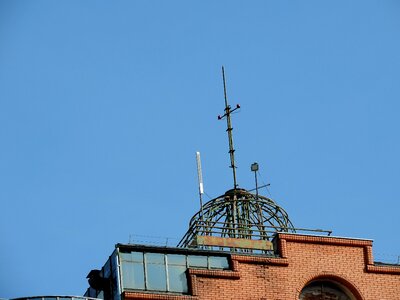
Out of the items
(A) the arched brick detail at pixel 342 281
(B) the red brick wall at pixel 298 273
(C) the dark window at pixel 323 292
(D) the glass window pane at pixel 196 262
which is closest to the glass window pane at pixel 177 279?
(B) the red brick wall at pixel 298 273

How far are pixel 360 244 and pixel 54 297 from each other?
14.7m

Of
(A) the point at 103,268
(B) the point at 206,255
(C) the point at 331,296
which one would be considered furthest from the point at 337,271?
(A) the point at 103,268

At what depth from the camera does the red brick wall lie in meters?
70.9

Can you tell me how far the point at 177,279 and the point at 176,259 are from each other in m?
1.00

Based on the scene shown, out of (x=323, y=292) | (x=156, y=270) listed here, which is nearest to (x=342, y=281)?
(x=323, y=292)

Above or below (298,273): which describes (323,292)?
below

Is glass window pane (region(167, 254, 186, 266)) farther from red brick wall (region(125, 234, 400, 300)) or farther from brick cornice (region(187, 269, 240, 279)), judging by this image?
red brick wall (region(125, 234, 400, 300))

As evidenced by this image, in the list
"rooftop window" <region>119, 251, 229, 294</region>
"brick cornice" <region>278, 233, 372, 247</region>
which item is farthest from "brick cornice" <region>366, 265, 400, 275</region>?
"rooftop window" <region>119, 251, 229, 294</region>

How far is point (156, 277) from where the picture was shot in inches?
2783

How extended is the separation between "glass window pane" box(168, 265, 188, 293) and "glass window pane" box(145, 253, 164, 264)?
50 cm

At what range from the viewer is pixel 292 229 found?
2980 inches

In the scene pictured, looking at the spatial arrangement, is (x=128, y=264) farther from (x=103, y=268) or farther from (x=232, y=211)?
(x=232, y=211)

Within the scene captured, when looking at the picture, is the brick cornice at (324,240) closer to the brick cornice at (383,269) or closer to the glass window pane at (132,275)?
the brick cornice at (383,269)

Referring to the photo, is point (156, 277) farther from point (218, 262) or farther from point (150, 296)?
point (218, 262)
